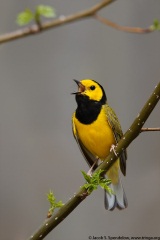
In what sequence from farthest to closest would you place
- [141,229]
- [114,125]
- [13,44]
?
1. [13,44]
2. [141,229]
3. [114,125]

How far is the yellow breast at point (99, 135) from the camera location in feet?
8.04

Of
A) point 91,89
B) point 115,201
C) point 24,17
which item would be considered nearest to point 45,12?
point 24,17

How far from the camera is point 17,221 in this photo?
11.8 feet

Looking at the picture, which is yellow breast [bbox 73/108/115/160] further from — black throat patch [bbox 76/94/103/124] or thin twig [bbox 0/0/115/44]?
thin twig [bbox 0/0/115/44]

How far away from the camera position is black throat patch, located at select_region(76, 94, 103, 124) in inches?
97.2

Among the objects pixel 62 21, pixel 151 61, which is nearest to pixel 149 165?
pixel 151 61

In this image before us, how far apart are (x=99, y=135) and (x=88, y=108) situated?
0.14 metres

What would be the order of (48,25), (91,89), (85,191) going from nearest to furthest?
(48,25) < (85,191) < (91,89)

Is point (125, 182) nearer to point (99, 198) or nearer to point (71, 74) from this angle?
point (99, 198)

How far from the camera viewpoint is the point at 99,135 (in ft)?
8.05

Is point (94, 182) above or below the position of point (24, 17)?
below

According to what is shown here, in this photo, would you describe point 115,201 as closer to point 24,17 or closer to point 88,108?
point 88,108

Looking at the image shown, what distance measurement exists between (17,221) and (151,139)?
1078mm

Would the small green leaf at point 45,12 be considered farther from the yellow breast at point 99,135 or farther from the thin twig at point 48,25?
the yellow breast at point 99,135
